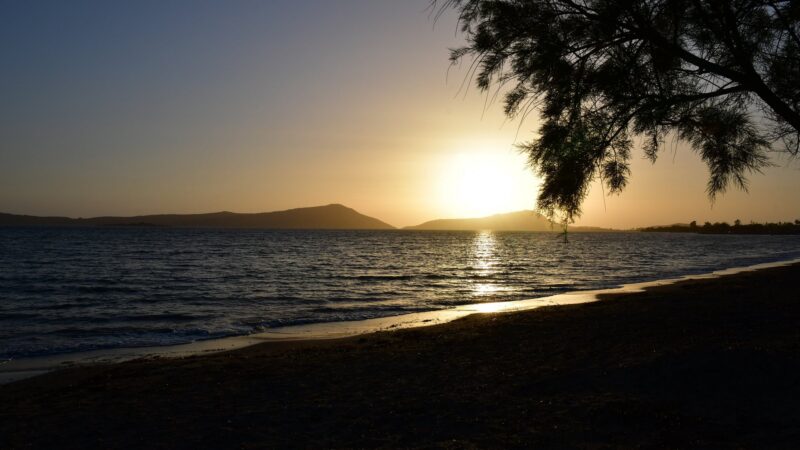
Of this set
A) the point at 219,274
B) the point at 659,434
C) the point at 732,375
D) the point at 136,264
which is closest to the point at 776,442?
the point at 659,434

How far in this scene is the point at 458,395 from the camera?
7.79m

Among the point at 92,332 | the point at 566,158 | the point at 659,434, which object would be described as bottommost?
the point at 92,332

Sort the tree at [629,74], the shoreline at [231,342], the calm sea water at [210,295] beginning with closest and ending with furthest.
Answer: the tree at [629,74] → the shoreline at [231,342] → the calm sea water at [210,295]

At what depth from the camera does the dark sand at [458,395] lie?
610cm

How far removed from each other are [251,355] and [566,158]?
8701 millimetres

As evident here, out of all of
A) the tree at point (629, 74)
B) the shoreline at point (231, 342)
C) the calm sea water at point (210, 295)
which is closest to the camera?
the tree at point (629, 74)

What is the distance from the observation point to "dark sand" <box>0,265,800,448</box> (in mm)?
6102

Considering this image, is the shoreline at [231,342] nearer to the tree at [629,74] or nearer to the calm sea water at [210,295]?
the calm sea water at [210,295]

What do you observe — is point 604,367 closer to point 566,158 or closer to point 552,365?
point 552,365

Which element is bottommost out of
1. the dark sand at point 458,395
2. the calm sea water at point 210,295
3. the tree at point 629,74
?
the calm sea water at point 210,295

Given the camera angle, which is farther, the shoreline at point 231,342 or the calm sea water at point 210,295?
the calm sea water at point 210,295

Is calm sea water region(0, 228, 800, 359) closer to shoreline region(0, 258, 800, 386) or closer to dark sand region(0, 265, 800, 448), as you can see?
shoreline region(0, 258, 800, 386)

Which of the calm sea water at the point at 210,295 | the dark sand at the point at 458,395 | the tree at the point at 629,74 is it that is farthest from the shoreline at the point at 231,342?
the tree at the point at 629,74

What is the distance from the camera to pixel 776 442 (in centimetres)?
527
